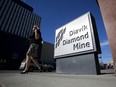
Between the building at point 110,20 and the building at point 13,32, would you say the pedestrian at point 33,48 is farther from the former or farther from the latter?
the building at point 13,32

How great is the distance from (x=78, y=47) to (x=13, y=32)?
6025cm

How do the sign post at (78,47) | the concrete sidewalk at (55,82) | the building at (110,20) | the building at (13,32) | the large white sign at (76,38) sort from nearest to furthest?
the concrete sidewalk at (55,82) < the building at (110,20) < the sign post at (78,47) < the large white sign at (76,38) < the building at (13,32)

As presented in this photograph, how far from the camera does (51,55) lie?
188 ft

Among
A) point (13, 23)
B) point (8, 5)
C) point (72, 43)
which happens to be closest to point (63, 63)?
point (72, 43)

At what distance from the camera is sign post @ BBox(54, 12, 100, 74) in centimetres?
550

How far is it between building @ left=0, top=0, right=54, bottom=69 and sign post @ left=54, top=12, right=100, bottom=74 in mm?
32389

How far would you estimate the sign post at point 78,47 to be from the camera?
550cm

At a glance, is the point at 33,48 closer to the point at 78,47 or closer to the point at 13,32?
the point at 78,47

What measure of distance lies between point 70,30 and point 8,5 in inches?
2711

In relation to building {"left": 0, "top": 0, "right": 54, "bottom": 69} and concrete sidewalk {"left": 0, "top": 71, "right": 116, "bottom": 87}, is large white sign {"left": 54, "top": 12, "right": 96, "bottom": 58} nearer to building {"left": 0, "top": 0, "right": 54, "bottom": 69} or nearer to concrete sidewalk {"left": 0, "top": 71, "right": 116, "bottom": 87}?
concrete sidewalk {"left": 0, "top": 71, "right": 116, "bottom": 87}

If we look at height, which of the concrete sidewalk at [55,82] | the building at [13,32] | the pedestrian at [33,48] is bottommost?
the concrete sidewalk at [55,82]

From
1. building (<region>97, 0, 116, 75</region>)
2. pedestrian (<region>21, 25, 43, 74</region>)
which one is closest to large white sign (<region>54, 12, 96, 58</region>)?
building (<region>97, 0, 116, 75</region>)

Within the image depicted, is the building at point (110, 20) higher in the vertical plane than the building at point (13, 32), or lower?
lower

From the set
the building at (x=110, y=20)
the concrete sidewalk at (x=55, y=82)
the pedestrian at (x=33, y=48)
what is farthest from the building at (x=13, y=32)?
the concrete sidewalk at (x=55, y=82)
